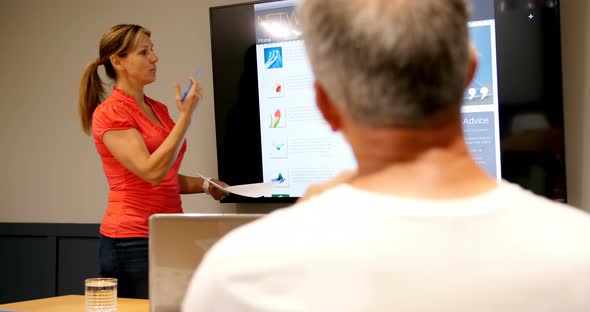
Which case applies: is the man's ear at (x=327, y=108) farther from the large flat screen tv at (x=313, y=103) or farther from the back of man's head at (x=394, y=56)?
the large flat screen tv at (x=313, y=103)

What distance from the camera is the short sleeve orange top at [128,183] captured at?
2625mm

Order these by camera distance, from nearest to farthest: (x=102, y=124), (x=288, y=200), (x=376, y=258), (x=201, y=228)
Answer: (x=376, y=258) < (x=201, y=228) < (x=102, y=124) < (x=288, y=200)

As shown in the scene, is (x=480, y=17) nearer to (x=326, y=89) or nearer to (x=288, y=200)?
(x=288, y=200)

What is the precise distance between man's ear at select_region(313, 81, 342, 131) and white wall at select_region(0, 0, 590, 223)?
2.82 metres

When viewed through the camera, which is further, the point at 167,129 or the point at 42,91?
the point at 42,91

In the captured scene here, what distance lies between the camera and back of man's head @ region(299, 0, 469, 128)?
0.59 metres

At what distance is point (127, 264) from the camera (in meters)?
2.54

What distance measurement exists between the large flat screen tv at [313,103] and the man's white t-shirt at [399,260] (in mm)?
2291

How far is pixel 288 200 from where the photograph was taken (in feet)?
10.9

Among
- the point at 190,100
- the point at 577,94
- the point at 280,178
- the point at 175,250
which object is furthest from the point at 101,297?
the point at 577,94

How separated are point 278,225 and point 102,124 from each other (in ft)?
7.09

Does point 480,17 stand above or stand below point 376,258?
above

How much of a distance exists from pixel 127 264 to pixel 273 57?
1234mm

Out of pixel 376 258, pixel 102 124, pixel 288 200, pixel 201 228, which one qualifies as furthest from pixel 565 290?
pixel 288 200
